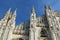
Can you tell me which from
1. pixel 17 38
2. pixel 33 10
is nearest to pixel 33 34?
pixel 17 38

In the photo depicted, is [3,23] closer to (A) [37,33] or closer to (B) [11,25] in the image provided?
(B) [11,25]

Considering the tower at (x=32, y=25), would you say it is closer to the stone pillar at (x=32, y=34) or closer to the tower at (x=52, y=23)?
the stone pillar at (x=32, y=34)

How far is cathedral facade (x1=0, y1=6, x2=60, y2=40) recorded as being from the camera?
25.1m

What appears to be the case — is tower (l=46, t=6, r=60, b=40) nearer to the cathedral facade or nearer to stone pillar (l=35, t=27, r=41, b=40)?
the cathedral facade

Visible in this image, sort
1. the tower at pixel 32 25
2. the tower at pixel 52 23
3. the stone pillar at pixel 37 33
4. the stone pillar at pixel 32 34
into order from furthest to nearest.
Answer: the stone pillar at pixel 37 33 < the tower at pixel 52 23 < the tower at pixel 32 25 < the stone pillar at pixel 32 34

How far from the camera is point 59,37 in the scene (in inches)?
976

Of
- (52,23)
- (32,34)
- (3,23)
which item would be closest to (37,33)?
(32,34)

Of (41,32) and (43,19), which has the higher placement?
(43,19)

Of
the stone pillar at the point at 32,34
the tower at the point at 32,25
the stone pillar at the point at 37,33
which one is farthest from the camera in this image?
the stone pillar at the point at 37,33

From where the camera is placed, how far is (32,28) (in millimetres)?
26203

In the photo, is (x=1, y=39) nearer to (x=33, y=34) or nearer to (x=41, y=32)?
(x=33, y=34)

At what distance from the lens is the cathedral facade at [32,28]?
25109 millimetres

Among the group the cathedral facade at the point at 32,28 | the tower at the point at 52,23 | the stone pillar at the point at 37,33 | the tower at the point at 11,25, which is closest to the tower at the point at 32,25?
the cathedral facade at the point at 32,28

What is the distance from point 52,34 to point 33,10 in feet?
24.4
